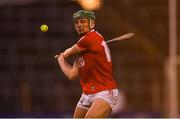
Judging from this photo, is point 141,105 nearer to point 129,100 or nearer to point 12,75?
point 129,100

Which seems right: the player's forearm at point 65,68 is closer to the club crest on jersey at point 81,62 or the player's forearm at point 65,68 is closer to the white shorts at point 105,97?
the club crest on jersey at point 81,62

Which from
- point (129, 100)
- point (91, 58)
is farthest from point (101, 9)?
point (91, 58)

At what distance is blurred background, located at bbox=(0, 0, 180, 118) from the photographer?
16.9m

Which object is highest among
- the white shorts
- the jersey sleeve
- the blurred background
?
the jersey sleeve

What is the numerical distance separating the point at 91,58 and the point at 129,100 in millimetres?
9223

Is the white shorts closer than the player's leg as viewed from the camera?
No

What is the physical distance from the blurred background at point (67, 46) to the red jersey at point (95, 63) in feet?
28.4

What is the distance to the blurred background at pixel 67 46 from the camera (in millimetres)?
16938

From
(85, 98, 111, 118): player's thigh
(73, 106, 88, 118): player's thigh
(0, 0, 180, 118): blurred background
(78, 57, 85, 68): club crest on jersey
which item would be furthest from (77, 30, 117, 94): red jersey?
(0, 0, 180, 118): blurred background

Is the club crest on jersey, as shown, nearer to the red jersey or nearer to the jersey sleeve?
the red jersey

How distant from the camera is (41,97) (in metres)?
17.3

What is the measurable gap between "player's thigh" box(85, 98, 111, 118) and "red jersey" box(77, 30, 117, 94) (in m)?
0.14

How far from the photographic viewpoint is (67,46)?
17484 millimetres

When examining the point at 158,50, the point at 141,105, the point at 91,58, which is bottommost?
the point at 141,105
